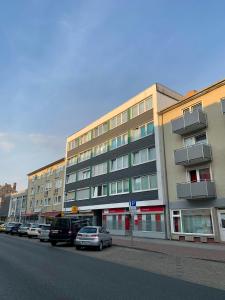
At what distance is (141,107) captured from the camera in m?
30.5

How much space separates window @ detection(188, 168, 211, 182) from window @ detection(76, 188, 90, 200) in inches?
677

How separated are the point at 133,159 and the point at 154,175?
3.94 meters

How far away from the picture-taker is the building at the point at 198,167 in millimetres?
21141

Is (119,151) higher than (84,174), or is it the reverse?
(119,151)

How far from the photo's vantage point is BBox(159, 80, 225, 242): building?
69.4 ft

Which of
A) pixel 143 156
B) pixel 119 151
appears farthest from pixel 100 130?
pixel 143 156

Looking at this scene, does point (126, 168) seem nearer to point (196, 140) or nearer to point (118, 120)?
point (118, 120)

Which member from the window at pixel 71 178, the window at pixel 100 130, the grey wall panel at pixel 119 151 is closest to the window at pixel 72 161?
the grey wall panel at pixel 119 151

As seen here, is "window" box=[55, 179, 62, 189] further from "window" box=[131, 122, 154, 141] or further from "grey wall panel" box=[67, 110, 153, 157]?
"window" box=[131, 122, 154, 141]

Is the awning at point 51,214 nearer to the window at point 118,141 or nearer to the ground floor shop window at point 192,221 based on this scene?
the window at point 118,141

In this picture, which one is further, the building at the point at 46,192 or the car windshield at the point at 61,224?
the building at the point at 46,192

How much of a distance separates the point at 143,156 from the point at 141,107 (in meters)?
5.60

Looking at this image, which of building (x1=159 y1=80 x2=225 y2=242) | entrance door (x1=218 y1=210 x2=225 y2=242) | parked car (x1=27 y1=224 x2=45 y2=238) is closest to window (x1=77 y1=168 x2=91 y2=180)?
parked car (x1=27 y1=224 x2=45 y2=238)

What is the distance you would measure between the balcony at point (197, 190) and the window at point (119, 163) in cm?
926
